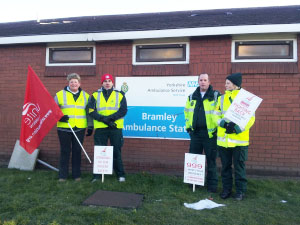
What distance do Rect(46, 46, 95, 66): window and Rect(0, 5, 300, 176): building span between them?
2cm

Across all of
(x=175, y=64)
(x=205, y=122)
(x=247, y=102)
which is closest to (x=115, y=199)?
(x=205, y=122)

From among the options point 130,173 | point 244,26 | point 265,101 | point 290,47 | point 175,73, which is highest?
point 244,26

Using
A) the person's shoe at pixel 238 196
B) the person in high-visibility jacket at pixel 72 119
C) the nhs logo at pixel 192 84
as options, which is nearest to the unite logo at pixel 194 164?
the person's shoe at pixel 238 196

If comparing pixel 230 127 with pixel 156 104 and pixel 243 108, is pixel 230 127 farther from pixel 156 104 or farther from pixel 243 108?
pixel 156 104

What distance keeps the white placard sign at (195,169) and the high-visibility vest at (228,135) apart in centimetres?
48

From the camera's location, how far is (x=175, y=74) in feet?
18.8

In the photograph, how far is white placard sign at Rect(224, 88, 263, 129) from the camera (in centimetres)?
388

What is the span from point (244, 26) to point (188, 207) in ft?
12.0

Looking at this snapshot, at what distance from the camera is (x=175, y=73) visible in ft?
18.8

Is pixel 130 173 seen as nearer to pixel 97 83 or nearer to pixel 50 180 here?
pixel 50 180

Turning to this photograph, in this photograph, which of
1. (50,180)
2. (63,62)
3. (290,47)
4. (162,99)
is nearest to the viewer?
(50,180)

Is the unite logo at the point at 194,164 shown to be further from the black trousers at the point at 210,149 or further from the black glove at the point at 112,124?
the black glove at the point at 112,124

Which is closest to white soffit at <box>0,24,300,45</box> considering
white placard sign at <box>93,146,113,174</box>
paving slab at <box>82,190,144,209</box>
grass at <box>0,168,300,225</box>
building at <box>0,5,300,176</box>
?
building at <box>0,5,300,176</box>

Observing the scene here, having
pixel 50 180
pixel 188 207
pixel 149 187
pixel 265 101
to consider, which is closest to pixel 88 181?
pixel 50 180
